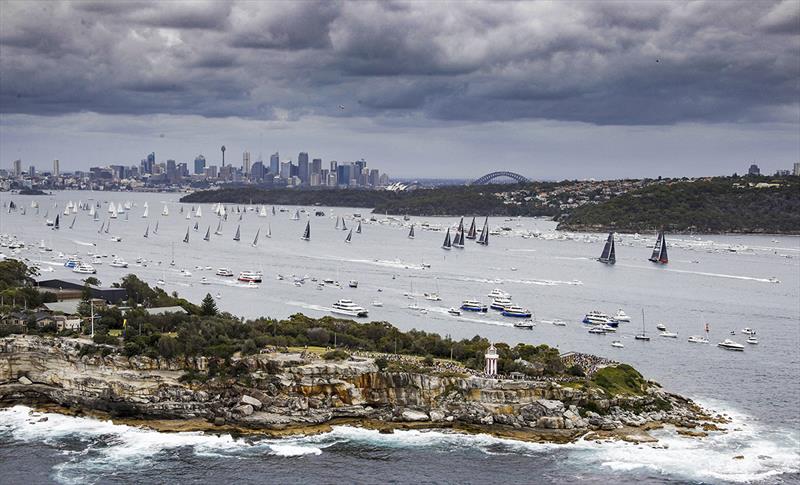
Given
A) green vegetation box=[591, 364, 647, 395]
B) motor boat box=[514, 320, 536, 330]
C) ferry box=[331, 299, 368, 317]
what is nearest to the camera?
green vegetation box=[591, 364, 647, 395]

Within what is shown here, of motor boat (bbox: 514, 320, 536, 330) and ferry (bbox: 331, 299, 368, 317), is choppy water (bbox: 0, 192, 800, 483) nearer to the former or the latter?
motor boat (bbox: 514, 320, 536, 330)

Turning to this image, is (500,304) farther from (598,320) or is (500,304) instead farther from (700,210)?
(700,210)

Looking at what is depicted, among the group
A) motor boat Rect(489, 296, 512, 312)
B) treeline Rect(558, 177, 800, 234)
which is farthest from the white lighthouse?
treeline Rect(558, 177, 800, 234)

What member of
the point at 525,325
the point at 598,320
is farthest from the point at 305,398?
the point at 598,320

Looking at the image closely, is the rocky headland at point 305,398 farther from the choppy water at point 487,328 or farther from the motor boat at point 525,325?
the motor boat at point 525,325

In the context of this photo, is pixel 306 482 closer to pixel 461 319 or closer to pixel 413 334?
pixel 413 334

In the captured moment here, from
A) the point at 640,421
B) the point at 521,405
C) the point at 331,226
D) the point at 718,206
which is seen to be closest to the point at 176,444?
the point at 521,405

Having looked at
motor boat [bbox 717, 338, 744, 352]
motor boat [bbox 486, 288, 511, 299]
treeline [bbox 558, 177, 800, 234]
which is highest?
treeline [bbox 558, 177, 800, 234]
